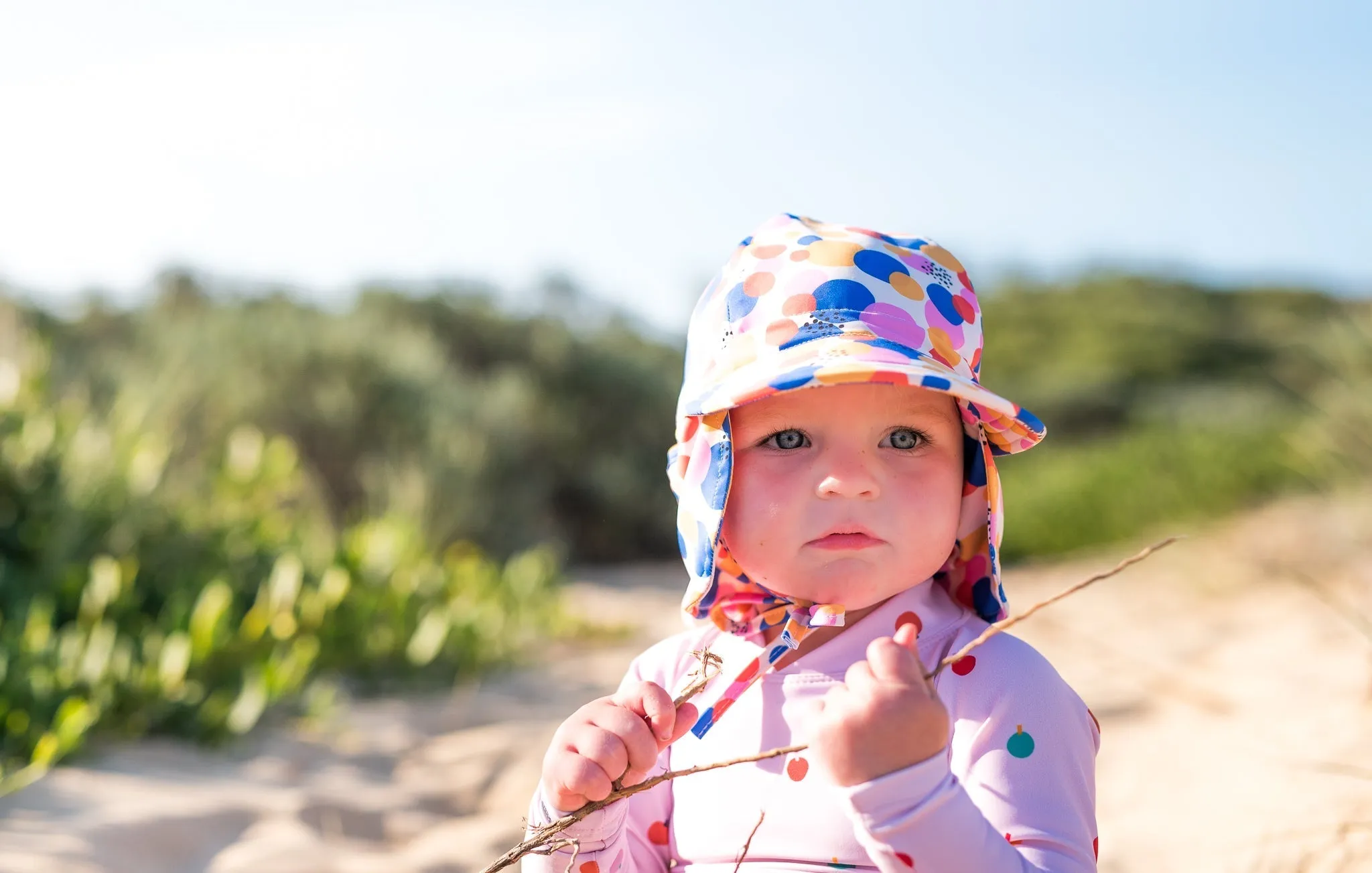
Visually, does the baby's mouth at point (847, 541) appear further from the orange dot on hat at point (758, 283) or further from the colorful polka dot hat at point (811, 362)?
the orange dot on hat at point (758, 283)

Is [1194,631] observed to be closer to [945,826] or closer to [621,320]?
[945,826]

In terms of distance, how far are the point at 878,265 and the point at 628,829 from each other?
0.90 metres

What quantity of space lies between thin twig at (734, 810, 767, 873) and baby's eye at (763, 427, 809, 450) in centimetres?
48

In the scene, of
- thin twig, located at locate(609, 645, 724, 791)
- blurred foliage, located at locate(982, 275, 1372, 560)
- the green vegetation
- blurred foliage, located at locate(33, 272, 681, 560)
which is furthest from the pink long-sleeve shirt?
blurred foliage, located at locate(982, 275, 1372, 560)

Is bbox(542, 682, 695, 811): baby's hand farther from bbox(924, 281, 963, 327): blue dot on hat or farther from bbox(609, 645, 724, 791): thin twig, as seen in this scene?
bbox(924, 281, 963, 327): blue dot on hat

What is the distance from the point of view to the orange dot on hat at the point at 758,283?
1.68m

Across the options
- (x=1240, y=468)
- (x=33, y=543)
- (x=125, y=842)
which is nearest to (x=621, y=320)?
(x=1240, y=468)

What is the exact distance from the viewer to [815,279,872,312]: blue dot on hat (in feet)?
5.32

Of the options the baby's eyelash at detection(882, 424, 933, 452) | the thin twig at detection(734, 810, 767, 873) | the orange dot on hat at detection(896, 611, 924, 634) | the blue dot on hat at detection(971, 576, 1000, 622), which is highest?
the baby's eyelash at detection(882, 424, 933, 452)

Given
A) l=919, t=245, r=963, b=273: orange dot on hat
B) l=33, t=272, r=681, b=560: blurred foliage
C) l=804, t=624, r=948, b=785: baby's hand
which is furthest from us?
l=33, t=272, r=681, b=560: blurred foliage

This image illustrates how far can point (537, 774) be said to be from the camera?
11.4ft

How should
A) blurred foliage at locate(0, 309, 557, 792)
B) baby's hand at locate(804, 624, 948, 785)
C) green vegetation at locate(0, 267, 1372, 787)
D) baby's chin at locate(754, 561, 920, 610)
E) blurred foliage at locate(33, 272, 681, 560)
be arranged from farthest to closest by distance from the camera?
blurred foliage at locate(33, 272, 681, 560) → green vegetation at locate(0, 267, 1372, 787) → blurred foliage at locate(0, 309, 557, 792) → baby's chin at locate(754, 561, 920, 610) → baby's hand at locate(804, 624, 948, 785)

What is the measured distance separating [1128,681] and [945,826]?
11.5ft

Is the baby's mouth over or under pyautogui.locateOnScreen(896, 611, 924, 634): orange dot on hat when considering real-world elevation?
over
